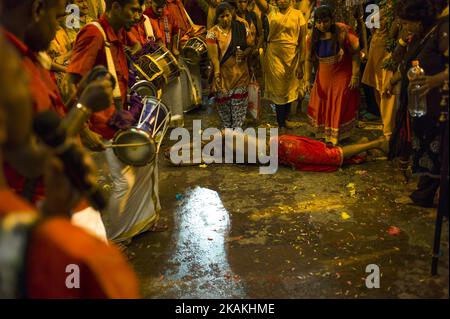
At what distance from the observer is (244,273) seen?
13.4 ft

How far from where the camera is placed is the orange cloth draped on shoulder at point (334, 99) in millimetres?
6598

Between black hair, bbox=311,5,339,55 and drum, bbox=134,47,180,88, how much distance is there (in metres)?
1.86

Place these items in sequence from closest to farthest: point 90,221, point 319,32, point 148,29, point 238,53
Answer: point 90,221
point 319,32
point 148,29
point 238,53

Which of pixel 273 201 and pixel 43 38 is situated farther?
pixel 273 201

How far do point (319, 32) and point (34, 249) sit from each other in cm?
547

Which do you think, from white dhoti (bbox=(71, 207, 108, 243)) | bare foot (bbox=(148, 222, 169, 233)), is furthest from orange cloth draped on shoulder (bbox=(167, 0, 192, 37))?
white dhoti (bbox=(71, 207, 108, 243))

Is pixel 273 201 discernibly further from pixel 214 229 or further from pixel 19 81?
pixel 19 81

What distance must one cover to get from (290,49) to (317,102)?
104cm

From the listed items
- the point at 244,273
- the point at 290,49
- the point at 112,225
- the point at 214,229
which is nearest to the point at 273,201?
the point at 214,229

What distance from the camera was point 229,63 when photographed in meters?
7.11

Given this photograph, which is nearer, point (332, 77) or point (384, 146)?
point (384, 146)

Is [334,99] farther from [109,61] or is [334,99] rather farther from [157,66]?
[109,61]

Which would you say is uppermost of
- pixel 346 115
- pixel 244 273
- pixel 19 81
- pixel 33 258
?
pixel 19 81

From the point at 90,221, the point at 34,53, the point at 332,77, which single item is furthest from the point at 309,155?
the point at 34,53
